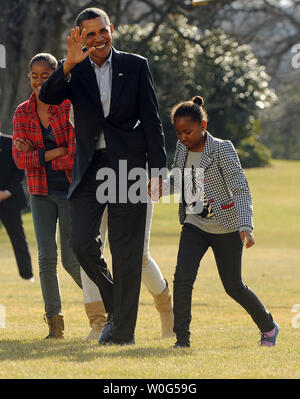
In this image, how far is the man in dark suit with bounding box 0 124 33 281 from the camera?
33.9 ft

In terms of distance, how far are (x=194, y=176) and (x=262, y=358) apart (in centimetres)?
138

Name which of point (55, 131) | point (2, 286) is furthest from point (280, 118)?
point (55, 131)

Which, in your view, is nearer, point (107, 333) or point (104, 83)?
point (104, 83)

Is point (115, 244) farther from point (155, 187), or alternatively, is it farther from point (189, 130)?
point (189, 130)

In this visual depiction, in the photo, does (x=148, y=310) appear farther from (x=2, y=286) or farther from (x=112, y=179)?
(x=112, y=179)

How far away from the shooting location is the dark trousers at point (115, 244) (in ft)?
20.8

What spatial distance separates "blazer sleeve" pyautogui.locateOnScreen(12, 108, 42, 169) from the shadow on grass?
1266 millimetres

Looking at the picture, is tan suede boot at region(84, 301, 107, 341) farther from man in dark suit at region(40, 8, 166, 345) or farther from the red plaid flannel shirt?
the red plaid flannel shirt

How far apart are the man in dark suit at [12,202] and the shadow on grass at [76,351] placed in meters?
3.34

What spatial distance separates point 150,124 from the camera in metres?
6.33

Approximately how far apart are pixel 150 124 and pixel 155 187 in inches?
15.7

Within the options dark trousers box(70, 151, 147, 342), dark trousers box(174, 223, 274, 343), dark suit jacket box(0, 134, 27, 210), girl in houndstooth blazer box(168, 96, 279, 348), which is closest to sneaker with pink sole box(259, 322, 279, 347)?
dark trousers box(174, 223, 274, 343)

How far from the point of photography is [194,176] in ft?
21.6

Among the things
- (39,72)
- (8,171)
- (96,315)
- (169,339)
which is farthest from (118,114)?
(8,171)
